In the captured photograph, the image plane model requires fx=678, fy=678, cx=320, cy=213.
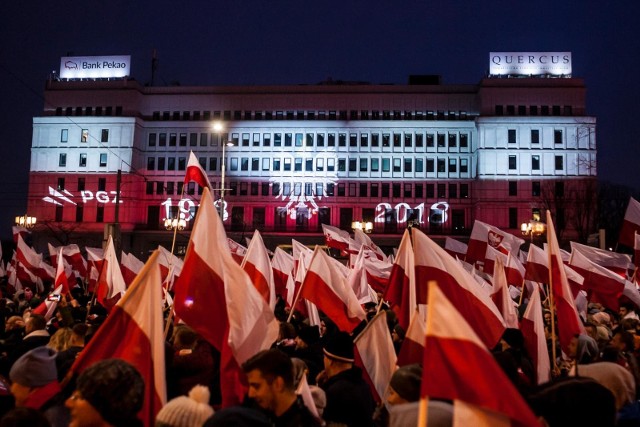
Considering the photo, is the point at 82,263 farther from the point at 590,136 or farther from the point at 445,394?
the point at 590,136

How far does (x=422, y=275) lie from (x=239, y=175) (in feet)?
194

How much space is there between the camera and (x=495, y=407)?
2.64 m

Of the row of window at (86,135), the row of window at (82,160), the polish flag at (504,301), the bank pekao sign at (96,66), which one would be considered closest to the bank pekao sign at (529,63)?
the bank pekao sign at (96,66)

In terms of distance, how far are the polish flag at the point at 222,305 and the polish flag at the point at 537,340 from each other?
3360mm

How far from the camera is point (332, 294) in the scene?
938 cm

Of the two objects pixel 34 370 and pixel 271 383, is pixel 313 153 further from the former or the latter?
pixel 271 383

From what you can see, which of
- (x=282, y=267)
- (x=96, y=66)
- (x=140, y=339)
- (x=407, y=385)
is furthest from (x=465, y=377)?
(x=96, y=66)

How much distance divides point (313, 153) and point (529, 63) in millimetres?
Answer: 22921

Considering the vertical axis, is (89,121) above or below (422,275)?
above

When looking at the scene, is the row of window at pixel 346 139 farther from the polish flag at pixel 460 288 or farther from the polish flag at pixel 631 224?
the polish flag at pixel 460 288

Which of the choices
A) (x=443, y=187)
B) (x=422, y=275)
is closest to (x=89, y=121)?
(x=443, y=187)

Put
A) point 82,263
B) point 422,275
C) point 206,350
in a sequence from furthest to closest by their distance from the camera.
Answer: point 82,263
point 422,275
point 206,350

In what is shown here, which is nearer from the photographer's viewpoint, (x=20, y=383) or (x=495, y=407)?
(x=495, y=407)

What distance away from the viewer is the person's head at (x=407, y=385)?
147 inches
